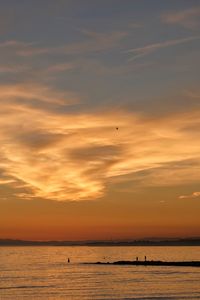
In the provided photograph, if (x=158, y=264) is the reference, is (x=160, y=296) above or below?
below

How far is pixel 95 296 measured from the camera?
220 ft

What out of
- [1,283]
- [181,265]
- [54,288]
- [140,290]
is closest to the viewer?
[140,290]

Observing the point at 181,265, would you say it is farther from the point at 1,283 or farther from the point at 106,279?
the point at 1,283

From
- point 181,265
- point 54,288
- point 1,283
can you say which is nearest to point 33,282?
point 1,283

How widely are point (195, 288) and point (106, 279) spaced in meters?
22.7

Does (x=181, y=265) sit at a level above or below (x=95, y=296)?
above

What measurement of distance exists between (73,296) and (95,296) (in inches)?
119

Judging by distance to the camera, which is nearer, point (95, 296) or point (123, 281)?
point (95, 296)

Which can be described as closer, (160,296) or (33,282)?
(160,296)

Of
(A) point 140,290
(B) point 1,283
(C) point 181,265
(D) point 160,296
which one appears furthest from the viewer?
(C) point 181,265

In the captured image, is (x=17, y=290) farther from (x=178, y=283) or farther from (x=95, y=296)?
(x=178, y=283)

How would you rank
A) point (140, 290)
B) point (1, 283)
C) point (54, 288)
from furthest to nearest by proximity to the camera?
point (1, 283) → point (54, 288) → point (140, 290)

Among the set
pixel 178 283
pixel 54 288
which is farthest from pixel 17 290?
pixel 178 283

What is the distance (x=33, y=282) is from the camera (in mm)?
88312
